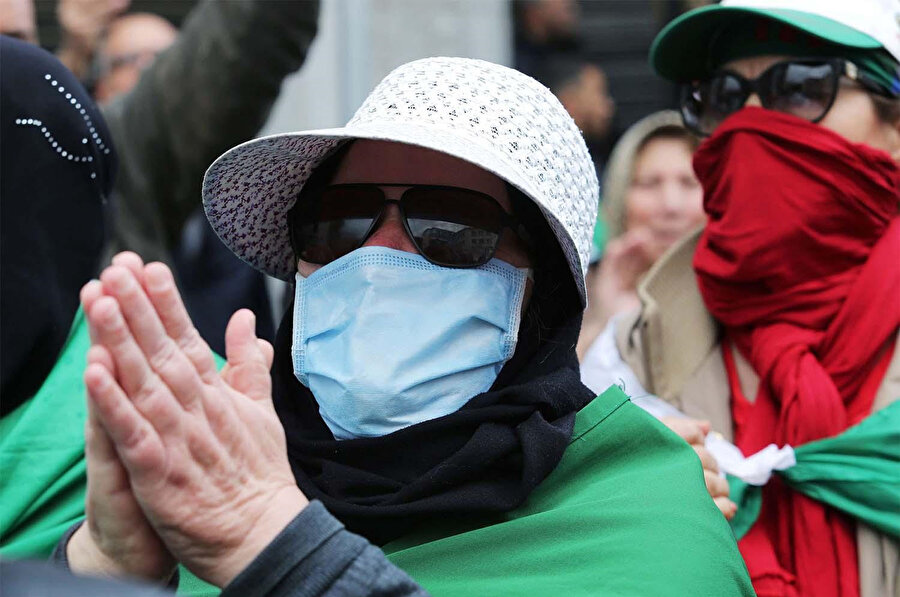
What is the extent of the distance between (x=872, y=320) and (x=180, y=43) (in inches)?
88.1

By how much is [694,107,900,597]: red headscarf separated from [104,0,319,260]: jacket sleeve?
1.32 metres

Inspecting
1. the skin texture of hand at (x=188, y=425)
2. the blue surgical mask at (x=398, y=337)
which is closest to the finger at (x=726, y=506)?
the blue surgical mask at (x=398, y=337)

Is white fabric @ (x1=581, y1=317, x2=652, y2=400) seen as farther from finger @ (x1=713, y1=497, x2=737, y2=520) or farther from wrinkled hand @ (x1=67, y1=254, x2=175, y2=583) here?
wrinkled hand @ (x1=67, y1=254, x2=175, y2=583)

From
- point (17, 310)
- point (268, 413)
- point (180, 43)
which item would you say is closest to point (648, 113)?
point (180, 43)

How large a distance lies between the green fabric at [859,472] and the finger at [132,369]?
167 centimetres

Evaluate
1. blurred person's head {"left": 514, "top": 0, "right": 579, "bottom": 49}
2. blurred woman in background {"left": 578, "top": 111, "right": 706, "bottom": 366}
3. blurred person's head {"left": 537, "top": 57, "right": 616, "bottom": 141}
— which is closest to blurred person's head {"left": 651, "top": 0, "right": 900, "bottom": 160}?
blurred woman in background {"left": 578, "top": 111, "right": 706, "bottom": 366}

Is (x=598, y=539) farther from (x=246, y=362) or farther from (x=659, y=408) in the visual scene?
(x=659, y=408)

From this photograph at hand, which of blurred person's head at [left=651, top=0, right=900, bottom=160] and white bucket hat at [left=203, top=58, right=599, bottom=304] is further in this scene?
blurred person's head at [left=651, top=0, right=900, bottom=160]

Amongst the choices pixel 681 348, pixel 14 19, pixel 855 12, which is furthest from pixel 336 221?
pixel 14 19

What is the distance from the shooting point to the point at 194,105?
3.77 m

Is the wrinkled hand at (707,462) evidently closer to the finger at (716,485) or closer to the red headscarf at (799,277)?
the finger at (716,485)

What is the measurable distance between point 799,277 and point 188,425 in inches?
77.0

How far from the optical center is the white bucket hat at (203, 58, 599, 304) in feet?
7.12

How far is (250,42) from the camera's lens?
358cm
